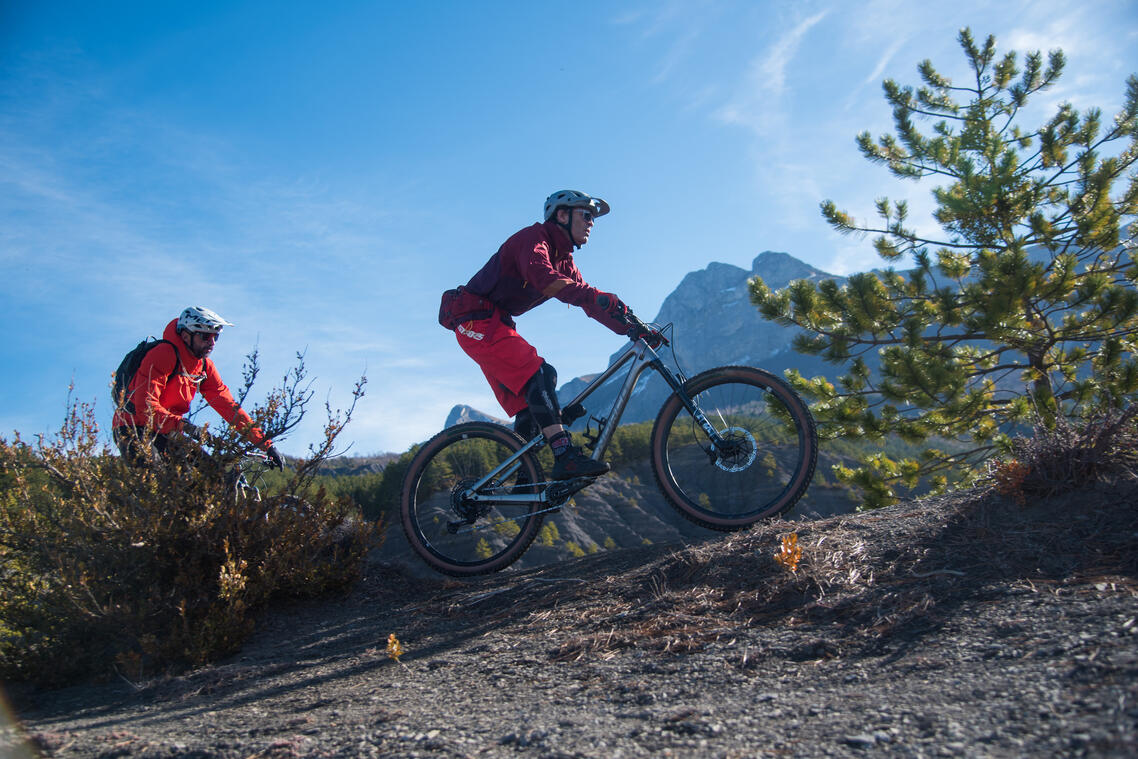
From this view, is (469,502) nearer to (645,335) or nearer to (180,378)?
(645,335)

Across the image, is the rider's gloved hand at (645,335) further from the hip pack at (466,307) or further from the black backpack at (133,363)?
the black backpack at (133,363)

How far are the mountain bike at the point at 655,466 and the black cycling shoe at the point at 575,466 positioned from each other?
87 mm

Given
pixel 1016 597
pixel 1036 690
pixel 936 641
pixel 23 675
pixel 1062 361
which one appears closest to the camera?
pixel 1036 690

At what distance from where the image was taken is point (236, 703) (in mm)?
2578

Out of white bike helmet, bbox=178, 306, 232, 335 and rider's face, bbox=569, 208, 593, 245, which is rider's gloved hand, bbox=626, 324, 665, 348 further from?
white bike helmet, bbox=178, 306, 232, 335

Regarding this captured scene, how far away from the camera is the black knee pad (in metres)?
4.34

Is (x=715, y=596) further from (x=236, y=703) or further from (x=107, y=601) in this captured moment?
(x=107, y=601)

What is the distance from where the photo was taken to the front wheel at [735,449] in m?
3.94

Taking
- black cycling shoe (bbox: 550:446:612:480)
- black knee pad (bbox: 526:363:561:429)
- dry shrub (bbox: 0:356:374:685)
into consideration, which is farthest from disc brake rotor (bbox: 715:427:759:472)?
dry shrub (bbox: 0:356:374:685)

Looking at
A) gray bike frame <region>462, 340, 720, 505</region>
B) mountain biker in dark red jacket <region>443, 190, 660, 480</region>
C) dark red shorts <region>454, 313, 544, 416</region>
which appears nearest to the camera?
gray bike frame <region>462, 340, 720, 505</region>

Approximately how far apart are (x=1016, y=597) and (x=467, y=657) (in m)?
2.03

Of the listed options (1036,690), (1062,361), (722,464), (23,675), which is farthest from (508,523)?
(1062,361)

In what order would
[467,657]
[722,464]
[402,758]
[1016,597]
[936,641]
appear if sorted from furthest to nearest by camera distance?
[722,464], [467,657], [1016,597], [936,641], [402,758]

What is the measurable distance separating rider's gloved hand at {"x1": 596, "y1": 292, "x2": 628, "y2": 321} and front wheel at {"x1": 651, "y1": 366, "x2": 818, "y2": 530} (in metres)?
0.62
